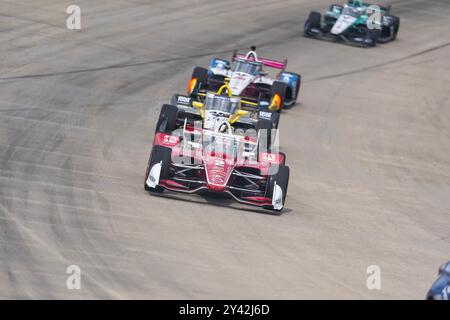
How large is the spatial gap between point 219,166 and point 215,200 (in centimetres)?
66

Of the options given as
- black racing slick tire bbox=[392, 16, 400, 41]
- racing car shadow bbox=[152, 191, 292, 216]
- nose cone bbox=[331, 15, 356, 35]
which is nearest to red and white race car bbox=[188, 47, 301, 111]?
racing car shadow bbox=[152, 191, 292, 216]

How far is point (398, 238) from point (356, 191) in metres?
3.26

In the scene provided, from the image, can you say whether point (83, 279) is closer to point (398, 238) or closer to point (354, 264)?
point (354, 264)

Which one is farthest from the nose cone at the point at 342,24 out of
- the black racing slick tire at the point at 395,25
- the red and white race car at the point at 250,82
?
the red and white race car at the point at 250,82

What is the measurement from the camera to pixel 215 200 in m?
21.8

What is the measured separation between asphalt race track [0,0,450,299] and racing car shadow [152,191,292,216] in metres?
0.06

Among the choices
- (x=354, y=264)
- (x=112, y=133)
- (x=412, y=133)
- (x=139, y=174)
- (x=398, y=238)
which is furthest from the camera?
(x=412, y=133)

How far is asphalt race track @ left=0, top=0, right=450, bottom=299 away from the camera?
1761 centimetres

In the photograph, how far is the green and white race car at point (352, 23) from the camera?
40.4 m

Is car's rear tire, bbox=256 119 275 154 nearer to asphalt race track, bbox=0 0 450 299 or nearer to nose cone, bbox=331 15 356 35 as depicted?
asphalt race track, bbox=0 0 450 299

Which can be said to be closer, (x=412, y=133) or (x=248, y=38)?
(x=412, y=133)
